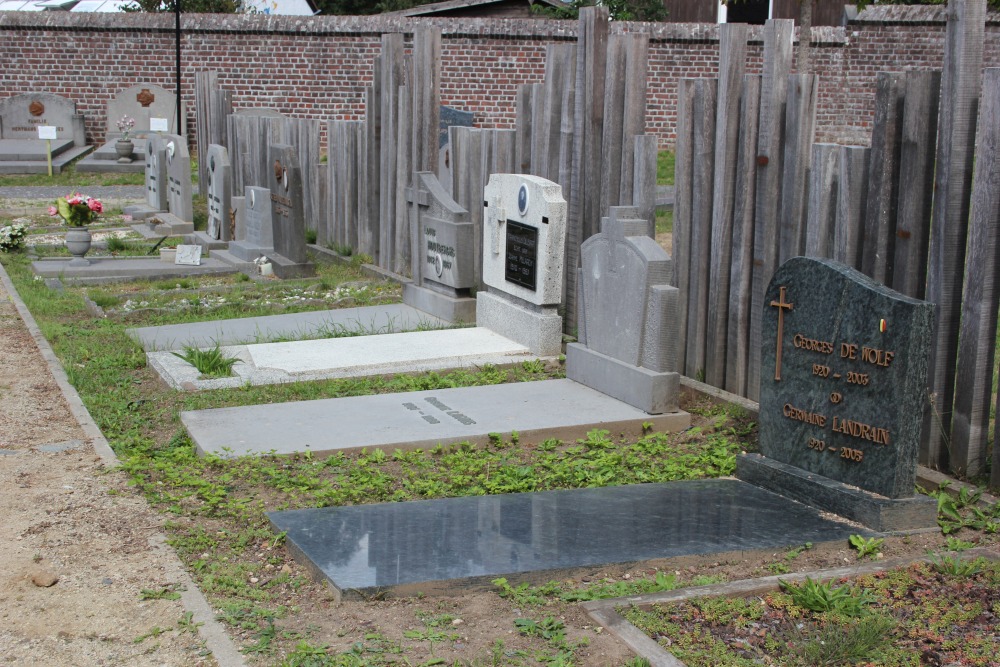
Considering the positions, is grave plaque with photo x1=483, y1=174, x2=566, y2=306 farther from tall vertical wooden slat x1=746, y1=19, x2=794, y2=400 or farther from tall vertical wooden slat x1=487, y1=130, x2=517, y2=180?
tall vertical wooden slat x1=746, y1=19, x2=794, y2=400

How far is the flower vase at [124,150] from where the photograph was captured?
21656 millimetres

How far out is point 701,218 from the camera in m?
7.08

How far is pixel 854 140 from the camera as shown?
81.1ft

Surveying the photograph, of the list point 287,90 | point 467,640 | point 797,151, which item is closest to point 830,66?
point 287,90

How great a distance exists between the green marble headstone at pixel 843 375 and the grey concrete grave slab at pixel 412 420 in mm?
1278

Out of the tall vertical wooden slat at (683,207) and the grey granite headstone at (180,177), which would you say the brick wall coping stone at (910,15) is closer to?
the grey granite headstone at (180,177)

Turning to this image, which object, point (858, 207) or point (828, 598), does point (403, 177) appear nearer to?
point (858, 207)

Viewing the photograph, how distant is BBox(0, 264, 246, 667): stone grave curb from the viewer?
12.3ft

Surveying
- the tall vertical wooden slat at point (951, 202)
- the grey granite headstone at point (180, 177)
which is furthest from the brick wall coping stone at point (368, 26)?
the tall vertical wooden slat at point (951, 202)

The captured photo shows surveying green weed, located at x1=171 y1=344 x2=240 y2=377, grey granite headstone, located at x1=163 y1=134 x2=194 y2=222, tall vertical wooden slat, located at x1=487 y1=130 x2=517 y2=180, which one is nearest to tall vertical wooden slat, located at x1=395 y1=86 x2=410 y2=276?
tall vertical wooden slat, located at x1=487 y1=130 x2=517 y2=180

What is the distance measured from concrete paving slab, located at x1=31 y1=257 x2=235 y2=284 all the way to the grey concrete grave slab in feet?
19.7

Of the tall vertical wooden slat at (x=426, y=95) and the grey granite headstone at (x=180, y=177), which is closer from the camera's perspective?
the tall vertical wooden slat at (x=426, y=95)

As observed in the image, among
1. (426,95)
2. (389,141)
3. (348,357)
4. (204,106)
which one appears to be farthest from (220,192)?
(348,357)

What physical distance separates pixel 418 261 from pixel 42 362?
3322 mm
